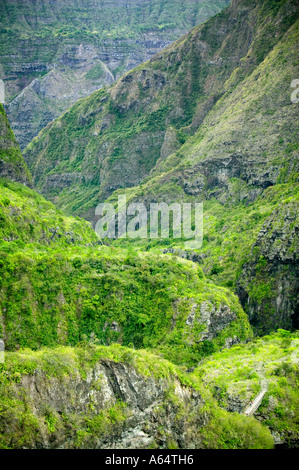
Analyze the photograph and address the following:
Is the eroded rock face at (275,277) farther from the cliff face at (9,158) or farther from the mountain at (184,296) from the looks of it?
the cliff face at (9,158)

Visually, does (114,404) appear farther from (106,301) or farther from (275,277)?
(275,277)

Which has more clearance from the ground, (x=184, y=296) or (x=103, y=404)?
(x=184, y=296)

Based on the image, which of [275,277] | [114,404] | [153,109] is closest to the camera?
[114,404]

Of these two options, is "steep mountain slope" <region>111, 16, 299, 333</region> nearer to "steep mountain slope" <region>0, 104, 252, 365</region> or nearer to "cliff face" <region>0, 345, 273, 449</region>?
"steep mountain slope" <region>0, 104, 252, 365</region>

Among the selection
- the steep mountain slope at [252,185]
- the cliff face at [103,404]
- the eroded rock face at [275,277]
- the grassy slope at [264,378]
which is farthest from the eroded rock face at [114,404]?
the steep mountain slope at [252,185]

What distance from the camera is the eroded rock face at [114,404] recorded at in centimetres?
3241

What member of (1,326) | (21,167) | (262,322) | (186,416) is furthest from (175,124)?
(186,416)

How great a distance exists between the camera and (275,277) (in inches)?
3039

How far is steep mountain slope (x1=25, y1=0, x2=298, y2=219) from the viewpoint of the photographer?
15225 centimetres

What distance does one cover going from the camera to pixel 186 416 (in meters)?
38.2

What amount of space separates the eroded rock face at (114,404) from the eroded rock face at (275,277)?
3795 centimetres

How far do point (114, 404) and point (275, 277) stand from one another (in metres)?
46.4

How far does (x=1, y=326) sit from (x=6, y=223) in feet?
55.3

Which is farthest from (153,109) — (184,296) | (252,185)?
(184,296)
